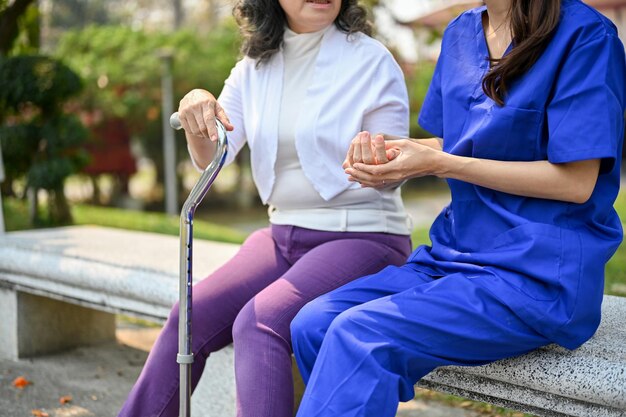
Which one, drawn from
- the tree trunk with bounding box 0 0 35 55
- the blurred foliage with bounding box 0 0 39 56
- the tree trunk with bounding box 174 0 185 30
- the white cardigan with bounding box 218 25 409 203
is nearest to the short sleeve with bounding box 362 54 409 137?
the white cardigan with bounding box 218 25 409 203

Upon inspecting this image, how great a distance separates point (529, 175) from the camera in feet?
6.43

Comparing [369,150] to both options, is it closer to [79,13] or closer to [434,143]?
[434,143]

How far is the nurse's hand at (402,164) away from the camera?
202 centimetres

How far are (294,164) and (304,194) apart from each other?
114 mm

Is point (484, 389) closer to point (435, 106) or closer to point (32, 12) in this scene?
point (435, 106)

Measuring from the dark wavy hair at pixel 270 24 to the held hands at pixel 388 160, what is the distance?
0.82 m

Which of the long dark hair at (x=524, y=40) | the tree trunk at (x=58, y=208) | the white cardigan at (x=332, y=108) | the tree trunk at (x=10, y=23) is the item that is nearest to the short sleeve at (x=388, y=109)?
the white cardigan at (x=332, y=108)

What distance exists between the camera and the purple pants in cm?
Answer: 217

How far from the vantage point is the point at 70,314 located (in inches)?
161

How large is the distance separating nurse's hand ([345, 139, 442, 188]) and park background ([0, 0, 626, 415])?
9.58ft

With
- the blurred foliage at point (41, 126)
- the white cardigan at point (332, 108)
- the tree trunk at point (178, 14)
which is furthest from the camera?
the tree trunk at point (178, 14)

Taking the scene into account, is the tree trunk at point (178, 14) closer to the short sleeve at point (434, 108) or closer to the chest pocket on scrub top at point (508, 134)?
the short sleeve at point (434, 108)

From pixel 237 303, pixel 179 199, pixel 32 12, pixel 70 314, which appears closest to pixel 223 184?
pixel 179 199

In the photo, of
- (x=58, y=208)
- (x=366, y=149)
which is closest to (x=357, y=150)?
(x=366, y=149)
